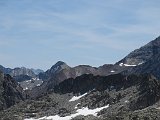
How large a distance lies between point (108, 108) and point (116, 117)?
34.5 metres

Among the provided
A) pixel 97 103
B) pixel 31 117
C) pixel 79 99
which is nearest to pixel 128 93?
pixel 97 103

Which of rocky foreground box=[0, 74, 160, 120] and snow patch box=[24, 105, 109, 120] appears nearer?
rocky foreground box=[0, 74, 160, 120]

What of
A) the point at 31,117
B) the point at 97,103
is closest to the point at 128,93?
the point at 97,103

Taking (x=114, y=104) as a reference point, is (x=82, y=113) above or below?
below

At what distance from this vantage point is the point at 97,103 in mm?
176875

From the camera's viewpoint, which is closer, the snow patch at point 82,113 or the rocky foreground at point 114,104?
the rocky foreground at point 114,104

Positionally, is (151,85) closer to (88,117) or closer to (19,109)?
(88,117)

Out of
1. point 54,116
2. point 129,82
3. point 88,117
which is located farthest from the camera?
point 129,82

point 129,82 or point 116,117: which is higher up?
point 129,82

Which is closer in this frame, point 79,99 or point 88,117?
point 88,117

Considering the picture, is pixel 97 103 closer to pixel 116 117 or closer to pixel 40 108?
pixel 40 108

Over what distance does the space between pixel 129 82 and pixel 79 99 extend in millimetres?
22824

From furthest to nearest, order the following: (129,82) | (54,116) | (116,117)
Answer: (129,82), (54,116), (116,117)

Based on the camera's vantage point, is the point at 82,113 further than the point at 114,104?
Yes
